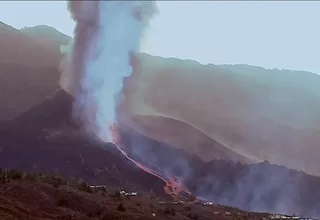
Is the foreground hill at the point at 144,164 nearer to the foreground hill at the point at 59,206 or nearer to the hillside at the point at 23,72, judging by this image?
the hillside at the point at 23,72

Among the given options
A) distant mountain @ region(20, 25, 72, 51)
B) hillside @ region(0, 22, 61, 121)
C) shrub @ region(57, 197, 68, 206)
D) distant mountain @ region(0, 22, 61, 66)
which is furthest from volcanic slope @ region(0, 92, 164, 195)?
distant mountain @ region(20, 25, 72, 51)

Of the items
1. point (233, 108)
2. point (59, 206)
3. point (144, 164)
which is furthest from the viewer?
point (233, 108)

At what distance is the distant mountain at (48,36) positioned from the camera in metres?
123

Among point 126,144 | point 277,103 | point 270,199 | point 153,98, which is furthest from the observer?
point 277,103

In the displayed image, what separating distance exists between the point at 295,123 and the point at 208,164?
57977 mm

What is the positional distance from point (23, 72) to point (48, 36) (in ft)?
121

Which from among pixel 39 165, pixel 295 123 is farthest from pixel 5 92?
pixel 295 123

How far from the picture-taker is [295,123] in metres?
115

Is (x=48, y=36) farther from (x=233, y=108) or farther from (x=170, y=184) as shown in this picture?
(x=170, y=184)

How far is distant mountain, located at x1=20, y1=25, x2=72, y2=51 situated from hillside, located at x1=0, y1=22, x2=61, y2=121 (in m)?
7.41

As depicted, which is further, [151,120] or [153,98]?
[153,98]

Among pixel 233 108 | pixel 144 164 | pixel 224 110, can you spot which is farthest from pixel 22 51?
pixel 144 164

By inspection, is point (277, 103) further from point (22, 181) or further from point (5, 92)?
point (22, 181)

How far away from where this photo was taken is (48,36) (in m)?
131
